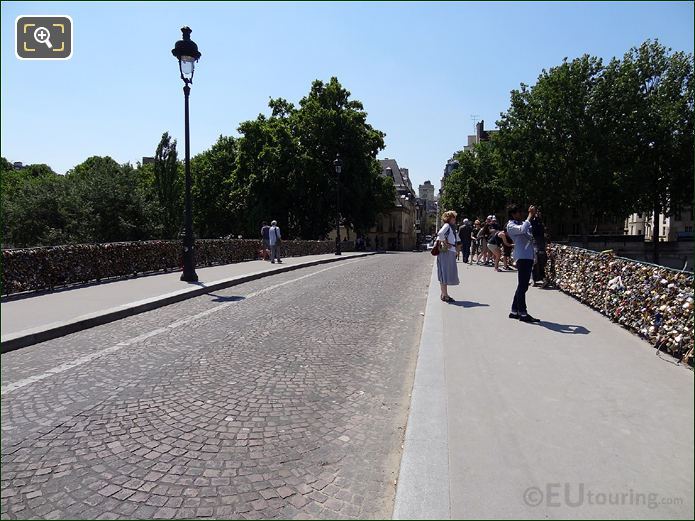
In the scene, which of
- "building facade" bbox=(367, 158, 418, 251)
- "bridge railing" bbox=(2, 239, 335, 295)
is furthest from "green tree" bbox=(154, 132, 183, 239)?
"building facade" bbox=(367, 158, 418, 251)

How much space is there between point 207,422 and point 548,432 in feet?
8.31

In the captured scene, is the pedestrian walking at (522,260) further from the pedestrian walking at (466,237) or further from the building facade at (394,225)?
the building facade at (394,225)

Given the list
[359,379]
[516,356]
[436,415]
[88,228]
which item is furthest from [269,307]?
[88,228]

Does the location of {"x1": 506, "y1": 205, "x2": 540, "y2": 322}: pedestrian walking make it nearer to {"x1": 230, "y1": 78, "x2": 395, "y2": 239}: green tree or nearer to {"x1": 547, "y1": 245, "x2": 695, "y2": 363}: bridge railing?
{"x1": 547, "y1": 245, "x2": 695, "y2": 363}: bridge railing

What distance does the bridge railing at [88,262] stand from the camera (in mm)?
10055

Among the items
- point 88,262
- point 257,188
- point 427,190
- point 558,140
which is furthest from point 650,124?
point 427,190

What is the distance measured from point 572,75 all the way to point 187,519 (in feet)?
136

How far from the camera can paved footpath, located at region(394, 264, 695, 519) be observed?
2.33 m

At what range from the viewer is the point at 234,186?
1743 inches

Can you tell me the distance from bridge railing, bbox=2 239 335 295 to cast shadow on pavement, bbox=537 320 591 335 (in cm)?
1030

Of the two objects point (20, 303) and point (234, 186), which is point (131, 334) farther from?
point (234, 186)

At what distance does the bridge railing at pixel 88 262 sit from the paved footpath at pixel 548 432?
946cm

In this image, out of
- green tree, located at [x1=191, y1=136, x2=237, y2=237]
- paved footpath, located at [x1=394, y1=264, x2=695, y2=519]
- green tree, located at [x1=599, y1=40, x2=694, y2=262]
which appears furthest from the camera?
green tree, located at [x1=191, y1=136, x2=237, y2=237]

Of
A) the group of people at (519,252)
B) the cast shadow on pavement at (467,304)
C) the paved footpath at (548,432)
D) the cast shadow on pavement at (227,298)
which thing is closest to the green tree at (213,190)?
the cast shadow on pavement at (227,298)
